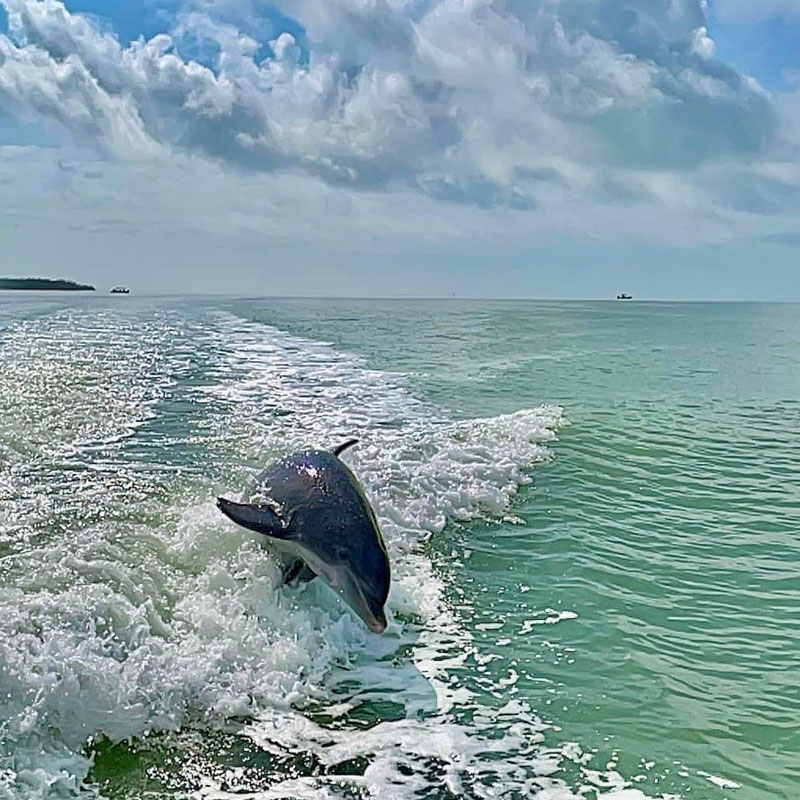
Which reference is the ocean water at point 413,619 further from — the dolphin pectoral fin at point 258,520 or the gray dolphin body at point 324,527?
the dolphin pectoral fin at point 258,520

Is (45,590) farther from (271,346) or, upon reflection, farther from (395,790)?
(271,346)

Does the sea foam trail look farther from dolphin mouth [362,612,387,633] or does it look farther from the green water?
the green water

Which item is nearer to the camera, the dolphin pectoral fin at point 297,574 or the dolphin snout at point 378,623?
the dolphin snout at point 378,623

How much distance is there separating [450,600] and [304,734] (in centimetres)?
249

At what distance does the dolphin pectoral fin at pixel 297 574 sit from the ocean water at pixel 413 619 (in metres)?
0.08

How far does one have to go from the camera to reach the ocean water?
4.70m

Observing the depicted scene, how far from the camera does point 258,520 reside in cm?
652

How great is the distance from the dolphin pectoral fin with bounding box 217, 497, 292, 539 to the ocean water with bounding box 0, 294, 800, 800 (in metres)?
0.52

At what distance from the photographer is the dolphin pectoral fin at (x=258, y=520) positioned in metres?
6.44

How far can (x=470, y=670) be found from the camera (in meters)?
5.87

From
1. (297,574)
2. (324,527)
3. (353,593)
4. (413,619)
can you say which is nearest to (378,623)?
(353,593)

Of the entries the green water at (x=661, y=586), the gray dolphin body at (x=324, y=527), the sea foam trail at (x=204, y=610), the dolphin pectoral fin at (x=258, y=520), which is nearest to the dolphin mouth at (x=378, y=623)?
the gray dolphin body at (x=324, y=527)

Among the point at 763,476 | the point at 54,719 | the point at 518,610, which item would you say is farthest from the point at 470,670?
the point at 763,476

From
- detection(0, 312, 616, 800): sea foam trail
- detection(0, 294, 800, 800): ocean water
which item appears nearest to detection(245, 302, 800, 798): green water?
detection(0, 294, 800, 800): ocean water
